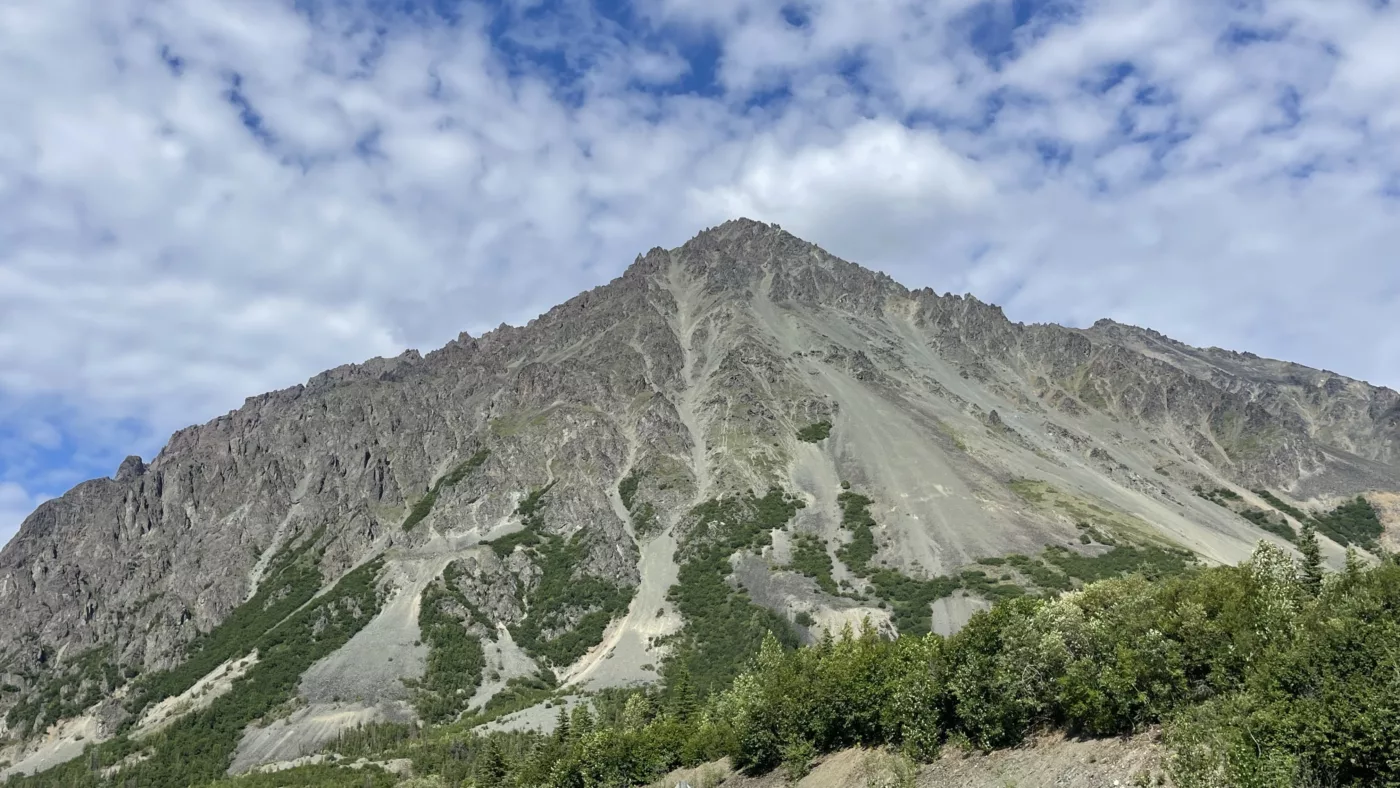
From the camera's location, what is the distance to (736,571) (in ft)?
646

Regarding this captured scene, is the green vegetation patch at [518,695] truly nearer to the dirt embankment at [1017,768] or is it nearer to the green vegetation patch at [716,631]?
the green vegetation patch at [716,631]

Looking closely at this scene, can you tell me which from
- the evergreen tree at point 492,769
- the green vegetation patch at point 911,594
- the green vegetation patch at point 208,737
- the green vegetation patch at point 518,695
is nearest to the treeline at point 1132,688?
the evergreen tree at point 492,769

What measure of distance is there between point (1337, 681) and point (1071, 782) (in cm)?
1181

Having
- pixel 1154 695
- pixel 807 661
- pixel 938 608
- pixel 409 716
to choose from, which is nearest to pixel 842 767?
pixel 807 661

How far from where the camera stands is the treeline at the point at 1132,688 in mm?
30625

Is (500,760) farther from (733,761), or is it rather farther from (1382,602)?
(1382,602)

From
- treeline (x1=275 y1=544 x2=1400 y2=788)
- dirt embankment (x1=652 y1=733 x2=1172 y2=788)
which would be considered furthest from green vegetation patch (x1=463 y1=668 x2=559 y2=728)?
dirt embankment (x1=652 y1=733 x2=1172 y2=788)

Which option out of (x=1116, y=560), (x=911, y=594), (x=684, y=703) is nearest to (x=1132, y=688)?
(x=684, y=703)

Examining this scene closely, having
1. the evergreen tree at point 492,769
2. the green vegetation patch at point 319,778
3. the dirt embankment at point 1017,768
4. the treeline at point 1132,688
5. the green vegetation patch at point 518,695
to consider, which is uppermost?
the treeline at point 1132,688

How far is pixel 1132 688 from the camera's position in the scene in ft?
132

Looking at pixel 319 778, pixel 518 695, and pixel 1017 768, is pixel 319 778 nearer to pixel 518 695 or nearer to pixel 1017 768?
pixel 518 695

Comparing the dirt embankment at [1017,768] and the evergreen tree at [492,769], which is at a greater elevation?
the dirt embankment at [1017,768]

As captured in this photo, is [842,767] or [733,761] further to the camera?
[733,761]

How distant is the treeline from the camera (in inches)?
1206
